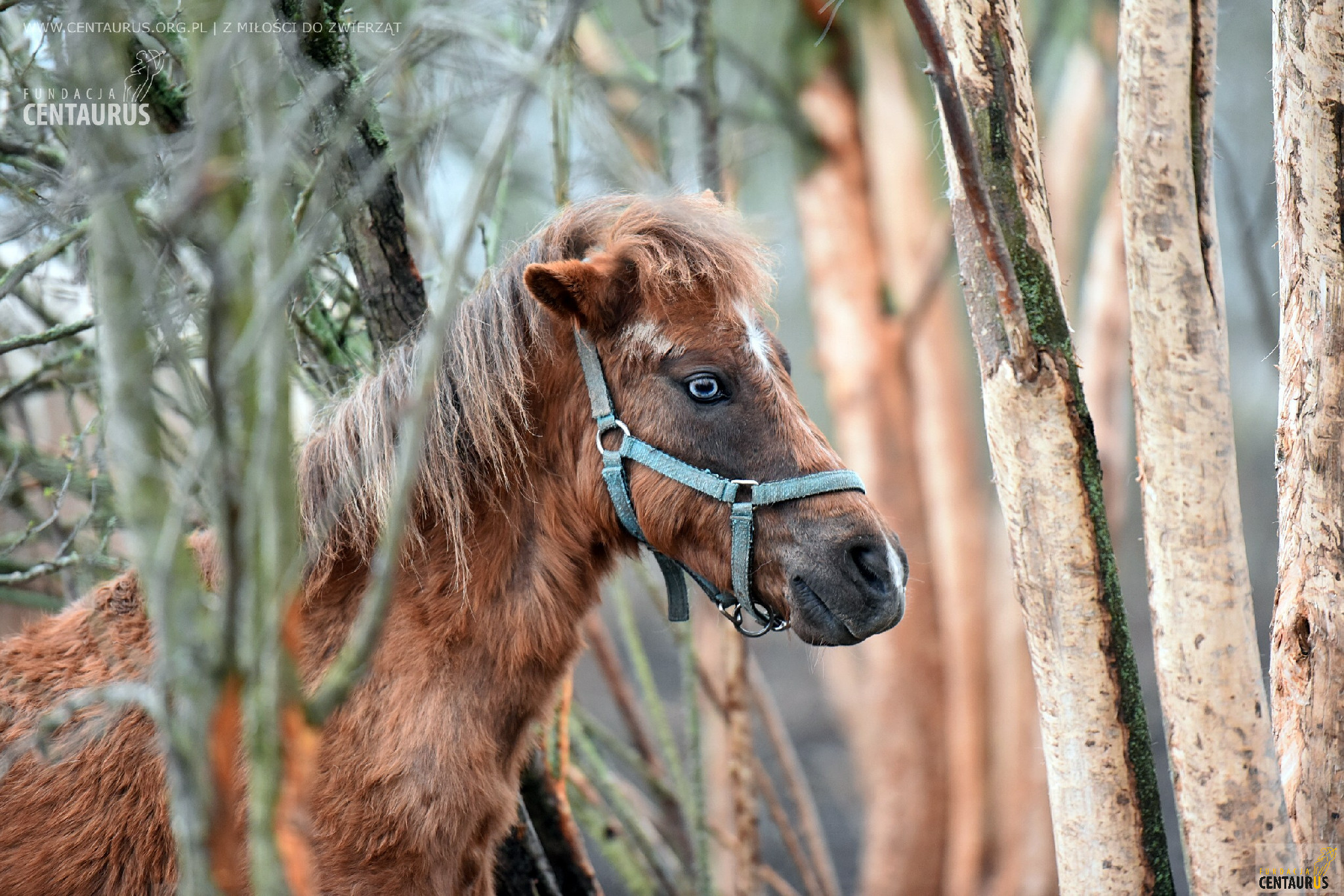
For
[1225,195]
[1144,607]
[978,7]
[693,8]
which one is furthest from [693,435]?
[1144,607]

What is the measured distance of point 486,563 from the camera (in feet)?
8.25

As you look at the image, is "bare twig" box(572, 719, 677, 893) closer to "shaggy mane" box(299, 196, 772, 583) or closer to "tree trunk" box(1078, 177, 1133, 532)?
"shaggy mane" box(299, 196, 772, 583)

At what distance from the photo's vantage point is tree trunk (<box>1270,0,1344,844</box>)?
2236 mm

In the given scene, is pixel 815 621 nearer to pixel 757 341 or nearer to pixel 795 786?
pixel 757 341

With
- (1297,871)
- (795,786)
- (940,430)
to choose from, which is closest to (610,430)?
(1297,871)

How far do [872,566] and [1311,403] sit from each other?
3.79 ft

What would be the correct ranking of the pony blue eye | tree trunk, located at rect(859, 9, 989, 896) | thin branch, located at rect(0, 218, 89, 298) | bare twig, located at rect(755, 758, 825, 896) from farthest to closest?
tree trunk, located at rect(859, 9, 989, 896)
bare twig, located at rect(755, 758, 825, 896)
thin branch, located at rect(0, 218, 89, 298)
the pony blue eye

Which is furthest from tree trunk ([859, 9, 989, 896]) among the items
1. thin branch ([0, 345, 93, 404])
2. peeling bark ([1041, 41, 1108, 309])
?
thin branch ([0, 345, 93, 404])

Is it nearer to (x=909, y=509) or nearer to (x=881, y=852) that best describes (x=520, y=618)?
(x=909, y=509)

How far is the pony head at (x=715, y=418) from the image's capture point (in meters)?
2.32

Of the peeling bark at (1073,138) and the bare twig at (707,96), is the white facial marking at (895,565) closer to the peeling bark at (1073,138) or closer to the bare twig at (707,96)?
the bare twig at (707,96)

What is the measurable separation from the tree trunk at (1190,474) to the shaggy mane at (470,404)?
3.39 ft

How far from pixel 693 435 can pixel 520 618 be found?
2.15ft

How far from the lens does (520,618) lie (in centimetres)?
246
